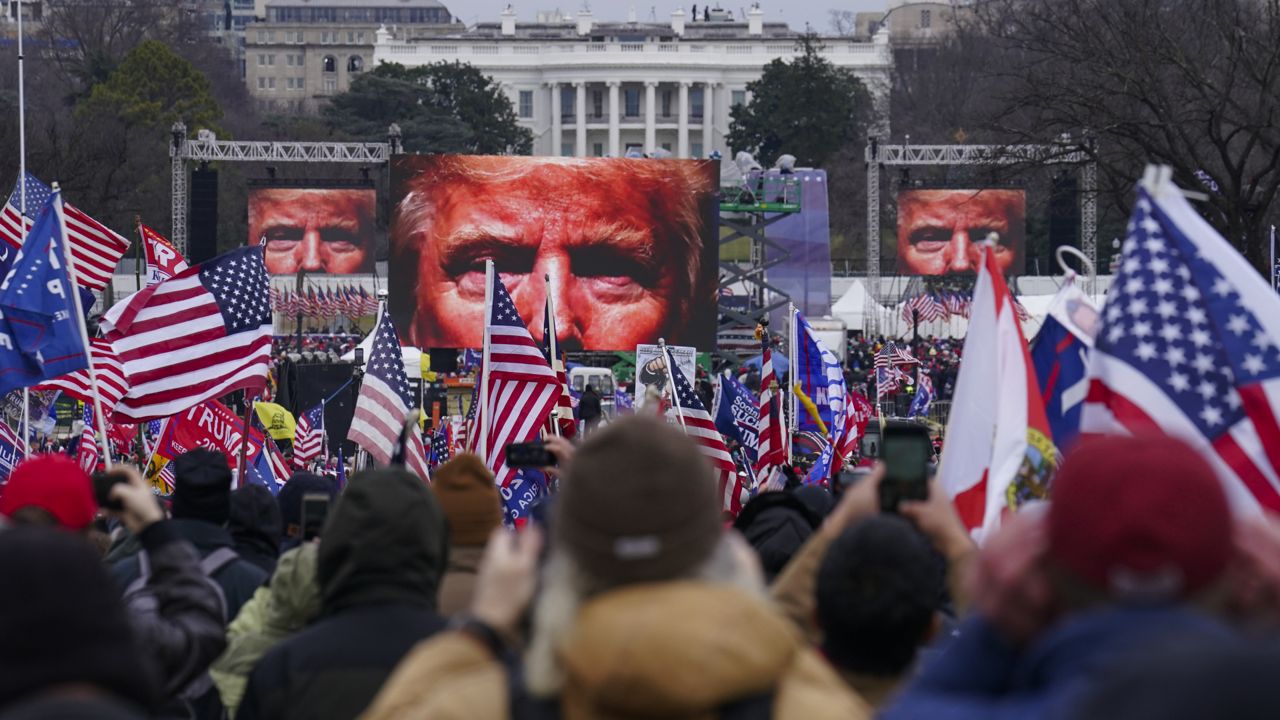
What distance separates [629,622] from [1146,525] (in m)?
0.62

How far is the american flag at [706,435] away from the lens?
12.0 m

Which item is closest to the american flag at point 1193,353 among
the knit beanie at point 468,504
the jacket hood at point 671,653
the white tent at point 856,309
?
the knit beanie at point 468,504

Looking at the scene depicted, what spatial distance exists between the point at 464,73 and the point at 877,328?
162 ft

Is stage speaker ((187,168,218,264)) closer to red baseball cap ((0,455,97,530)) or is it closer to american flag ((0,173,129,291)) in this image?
american flag ((0,173,129,291))

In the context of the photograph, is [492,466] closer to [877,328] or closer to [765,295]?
[877,328]

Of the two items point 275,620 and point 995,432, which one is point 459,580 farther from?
point 995,432

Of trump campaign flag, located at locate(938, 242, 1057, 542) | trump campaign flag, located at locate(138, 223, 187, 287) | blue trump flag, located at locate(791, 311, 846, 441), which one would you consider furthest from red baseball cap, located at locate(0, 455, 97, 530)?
blue trump flag, located at locate(791, 311, 846, 441)

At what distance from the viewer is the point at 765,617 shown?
8.56 feet

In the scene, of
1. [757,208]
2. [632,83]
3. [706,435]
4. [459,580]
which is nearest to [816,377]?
[706,435]

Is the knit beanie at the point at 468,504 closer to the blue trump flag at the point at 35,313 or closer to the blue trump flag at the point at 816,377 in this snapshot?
the blue trump flag at the point at 35,313

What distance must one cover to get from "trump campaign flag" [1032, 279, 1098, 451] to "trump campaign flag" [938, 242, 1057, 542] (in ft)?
2.72

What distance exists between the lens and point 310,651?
3.85 metres

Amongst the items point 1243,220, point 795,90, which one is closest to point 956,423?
point 1243,220

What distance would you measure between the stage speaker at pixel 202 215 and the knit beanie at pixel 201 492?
41.6m
